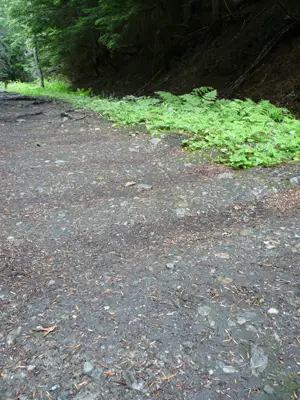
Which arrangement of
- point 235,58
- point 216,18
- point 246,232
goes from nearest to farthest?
point 246,232 < point 235,58 < point 216,18

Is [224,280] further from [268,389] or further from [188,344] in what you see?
[268,389]

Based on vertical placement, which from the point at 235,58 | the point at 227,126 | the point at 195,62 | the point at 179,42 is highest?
the point at 179,42

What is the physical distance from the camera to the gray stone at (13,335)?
5.98ft

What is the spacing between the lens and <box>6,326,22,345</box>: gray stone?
1824 mm

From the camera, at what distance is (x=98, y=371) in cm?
164

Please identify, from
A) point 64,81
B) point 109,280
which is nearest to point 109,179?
point 109,280

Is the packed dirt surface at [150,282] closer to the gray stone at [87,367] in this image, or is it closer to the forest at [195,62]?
the gray stone at [87,367]

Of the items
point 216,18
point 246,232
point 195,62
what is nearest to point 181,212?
point 246,232

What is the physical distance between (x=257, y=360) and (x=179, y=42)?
39.4 feet

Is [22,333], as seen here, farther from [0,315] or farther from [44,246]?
[44,246]

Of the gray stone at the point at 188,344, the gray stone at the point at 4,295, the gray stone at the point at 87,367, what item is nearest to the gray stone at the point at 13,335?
the gray stone at the point at 4,295

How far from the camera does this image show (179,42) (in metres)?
11.5

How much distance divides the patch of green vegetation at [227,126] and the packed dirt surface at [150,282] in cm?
41

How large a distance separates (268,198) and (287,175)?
0.62 m
